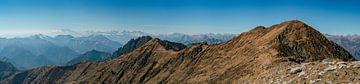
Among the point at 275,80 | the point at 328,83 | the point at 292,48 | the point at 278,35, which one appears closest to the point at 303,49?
the point at 292,48

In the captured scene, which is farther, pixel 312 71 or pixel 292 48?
pixel 292 48

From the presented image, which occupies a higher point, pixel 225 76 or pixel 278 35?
pixel 278 35

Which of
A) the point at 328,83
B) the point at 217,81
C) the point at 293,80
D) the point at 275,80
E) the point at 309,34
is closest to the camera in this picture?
the point at 328,83

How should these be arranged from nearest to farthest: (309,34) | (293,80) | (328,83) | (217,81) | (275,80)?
(328,83) < (293,80) < (275,80) < (217,81) < (309,34)

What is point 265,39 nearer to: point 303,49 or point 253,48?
point 253,48

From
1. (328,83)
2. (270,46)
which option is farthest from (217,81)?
(328,83)

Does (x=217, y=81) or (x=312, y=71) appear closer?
(x=312, y=71)

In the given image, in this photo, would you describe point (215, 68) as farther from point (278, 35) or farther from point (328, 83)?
point (328, 83)

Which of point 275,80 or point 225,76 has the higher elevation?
point 275,80
